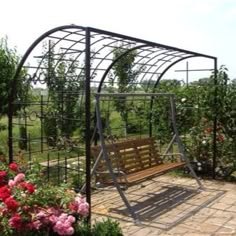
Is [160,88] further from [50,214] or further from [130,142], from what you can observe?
[50,214]

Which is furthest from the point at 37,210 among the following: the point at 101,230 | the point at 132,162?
the point at 132,162

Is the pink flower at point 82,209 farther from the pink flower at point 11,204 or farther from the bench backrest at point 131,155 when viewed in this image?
the bench backrest at point 131,155

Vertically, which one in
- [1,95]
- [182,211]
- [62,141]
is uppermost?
[1,95]

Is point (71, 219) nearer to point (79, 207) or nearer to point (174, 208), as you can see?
point (79, 207)

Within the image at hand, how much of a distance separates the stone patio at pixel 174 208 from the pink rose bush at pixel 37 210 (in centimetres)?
127

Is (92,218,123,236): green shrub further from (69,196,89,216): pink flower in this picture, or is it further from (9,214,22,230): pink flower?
(9,214,22,230): pink flower

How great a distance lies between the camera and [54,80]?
5.90 m

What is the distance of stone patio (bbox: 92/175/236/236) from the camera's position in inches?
188

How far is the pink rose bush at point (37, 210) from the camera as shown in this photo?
3221 mm

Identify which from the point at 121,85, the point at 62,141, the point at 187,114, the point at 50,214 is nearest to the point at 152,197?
the point at 62,141

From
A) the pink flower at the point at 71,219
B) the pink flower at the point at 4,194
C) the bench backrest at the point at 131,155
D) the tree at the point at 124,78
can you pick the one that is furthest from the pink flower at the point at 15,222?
the tree at the point at 124,78

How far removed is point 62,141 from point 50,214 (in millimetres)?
2533

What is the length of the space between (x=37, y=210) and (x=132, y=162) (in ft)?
9.46

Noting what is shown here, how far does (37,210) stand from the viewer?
337 cm
